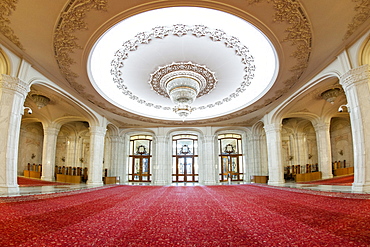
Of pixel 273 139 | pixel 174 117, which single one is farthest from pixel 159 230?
pixel 174 117

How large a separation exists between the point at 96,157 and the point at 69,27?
7.17 m

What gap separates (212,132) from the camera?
44.9ft

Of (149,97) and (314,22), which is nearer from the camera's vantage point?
(314,22)

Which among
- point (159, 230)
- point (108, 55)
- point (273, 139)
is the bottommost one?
point (159, 230)

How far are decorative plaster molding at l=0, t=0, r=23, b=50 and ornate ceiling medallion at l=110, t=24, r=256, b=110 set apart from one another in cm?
235

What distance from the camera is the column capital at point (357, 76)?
5.22 metres

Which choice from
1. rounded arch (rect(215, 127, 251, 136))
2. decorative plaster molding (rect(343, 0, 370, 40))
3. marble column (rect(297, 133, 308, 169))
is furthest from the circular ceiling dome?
marble column (rect(297, 133, 308, 169))

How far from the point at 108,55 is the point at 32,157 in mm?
10767

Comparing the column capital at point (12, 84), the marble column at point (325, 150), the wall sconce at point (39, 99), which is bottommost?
the marble column at point (325, 150)

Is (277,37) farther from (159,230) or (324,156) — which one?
(324,156)

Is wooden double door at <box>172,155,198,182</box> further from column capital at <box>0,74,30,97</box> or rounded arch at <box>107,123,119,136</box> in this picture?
column capital at <box>0,74,30,97</box>

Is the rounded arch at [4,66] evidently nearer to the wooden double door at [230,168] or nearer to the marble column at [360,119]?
the marble column at [360,119]

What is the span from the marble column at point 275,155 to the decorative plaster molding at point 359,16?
5820 mm

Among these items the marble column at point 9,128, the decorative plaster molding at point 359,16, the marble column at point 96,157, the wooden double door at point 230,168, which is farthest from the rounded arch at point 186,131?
the decorative plaster molding at point 359,16
